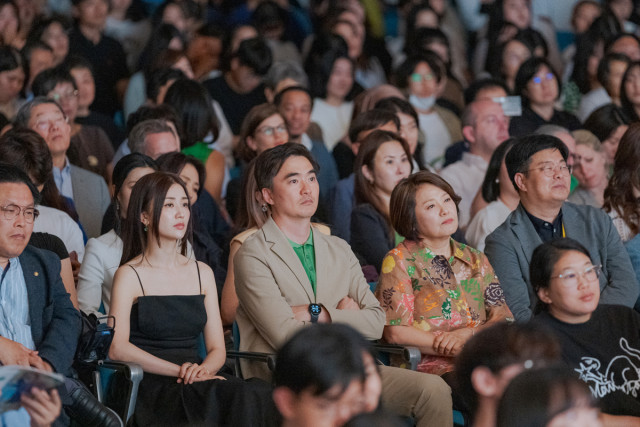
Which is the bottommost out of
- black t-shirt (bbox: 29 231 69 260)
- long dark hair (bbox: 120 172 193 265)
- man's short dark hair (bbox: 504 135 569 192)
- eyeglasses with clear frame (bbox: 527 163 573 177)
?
black t-shirt (bbox: 29 231 69 260)

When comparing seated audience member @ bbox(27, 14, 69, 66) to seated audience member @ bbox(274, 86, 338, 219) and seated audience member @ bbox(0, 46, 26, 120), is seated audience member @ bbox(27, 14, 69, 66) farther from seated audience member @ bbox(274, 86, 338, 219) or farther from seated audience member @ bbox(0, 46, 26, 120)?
seated audience member @ bbox(274, 86, 338, 219)

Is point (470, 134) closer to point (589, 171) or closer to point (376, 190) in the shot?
point (589, 171)

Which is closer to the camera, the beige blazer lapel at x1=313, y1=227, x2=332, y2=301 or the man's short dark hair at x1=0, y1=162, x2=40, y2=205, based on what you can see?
the man's short dark hair at x1=0, y1=162, x2=40, y2=205

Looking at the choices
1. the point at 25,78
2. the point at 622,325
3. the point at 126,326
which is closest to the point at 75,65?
the point at 25,78

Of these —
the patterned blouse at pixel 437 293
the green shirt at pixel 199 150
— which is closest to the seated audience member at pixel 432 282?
the patterned blouse at pixel 437 293

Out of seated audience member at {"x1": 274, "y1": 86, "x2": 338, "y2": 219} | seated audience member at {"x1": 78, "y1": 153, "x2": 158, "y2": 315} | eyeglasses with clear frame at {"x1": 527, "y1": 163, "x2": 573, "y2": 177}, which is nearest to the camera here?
seated audience member at {"x1": 78, "y1": 153, "x2": 158, "y2": 315}

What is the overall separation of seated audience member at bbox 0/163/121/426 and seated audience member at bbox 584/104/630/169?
3692 mm

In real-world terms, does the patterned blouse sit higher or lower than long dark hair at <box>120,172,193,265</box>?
lower

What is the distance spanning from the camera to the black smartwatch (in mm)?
3932

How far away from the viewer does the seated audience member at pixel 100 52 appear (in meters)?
7.56

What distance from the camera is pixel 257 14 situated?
27.8 ft

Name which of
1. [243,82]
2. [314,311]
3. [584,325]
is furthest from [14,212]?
[243,82]

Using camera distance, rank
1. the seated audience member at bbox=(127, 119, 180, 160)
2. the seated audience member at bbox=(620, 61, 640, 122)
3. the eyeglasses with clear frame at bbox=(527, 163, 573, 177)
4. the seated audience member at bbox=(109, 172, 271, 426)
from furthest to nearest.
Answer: the seated audience member at bbox=(620, 61, 640, 122) < the seated audience member at bbox=(127, 119, 180, 160) < the eyeglasses with clear frame at bbox=(527, 163, 573, 177) < the seated audience member at bbox=(109, 172, 271, 426)

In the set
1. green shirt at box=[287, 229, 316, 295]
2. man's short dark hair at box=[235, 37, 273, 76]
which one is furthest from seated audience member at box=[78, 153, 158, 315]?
man's short dark hair at box=[235, 37, 273, 76]
